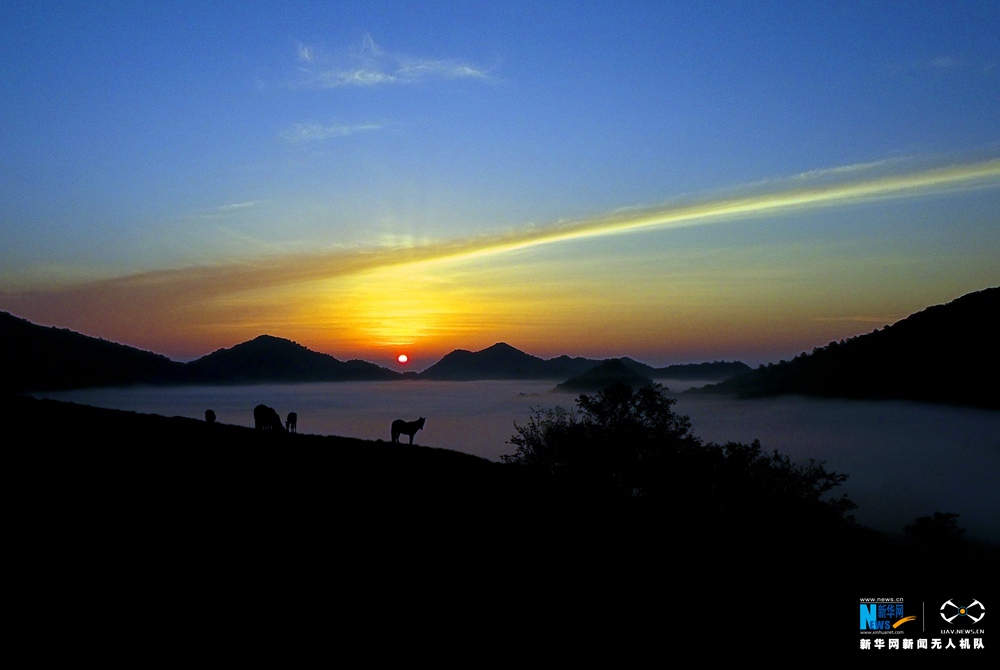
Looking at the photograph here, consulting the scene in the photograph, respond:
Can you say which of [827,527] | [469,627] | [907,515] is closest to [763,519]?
[827,527]

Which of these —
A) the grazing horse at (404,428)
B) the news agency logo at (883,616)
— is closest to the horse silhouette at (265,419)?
the grazing horse at (404,428)

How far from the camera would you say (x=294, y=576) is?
17.2 m

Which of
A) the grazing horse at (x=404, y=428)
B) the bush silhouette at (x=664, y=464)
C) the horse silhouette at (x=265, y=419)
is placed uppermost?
the horse silhouette at (x=265, y=419)

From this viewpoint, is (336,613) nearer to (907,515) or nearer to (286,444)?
(286,444)

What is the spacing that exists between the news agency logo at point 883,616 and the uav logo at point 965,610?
117 cm

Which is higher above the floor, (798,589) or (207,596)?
(207,596)

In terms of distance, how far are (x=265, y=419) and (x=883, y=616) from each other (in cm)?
3253

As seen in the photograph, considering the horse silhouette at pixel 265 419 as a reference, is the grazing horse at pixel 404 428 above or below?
below

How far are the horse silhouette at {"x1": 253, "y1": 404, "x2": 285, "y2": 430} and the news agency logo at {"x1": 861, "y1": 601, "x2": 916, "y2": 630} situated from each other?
31.5 m

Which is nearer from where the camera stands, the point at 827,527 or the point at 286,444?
the point at 286,444

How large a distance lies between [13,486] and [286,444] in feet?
46.6

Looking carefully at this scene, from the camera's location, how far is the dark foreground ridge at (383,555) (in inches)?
625

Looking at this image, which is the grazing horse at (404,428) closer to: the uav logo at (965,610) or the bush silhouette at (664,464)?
the bush silhouette at (664,464)

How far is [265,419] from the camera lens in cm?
3972
